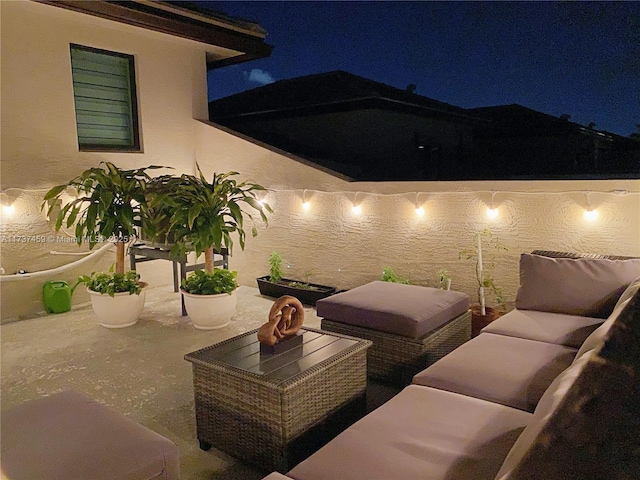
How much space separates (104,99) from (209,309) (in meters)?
2.92

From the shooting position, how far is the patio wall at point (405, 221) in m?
3.72

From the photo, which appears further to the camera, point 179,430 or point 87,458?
point 179,430

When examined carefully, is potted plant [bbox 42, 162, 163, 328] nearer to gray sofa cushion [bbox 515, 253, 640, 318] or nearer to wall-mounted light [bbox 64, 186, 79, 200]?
wall-mounted light [bbox 64, 186, 79, 200]

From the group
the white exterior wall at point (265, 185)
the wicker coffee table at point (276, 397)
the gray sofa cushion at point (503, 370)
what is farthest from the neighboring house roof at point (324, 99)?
the wicker coffee table at point (276, 397)

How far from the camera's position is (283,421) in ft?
6.68

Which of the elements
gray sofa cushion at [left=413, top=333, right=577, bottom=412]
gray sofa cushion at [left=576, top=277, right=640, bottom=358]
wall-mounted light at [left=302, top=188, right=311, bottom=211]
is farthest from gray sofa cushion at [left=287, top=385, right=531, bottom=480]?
wall-mounted light at [left=302, top=188, right=311, bottom=211]

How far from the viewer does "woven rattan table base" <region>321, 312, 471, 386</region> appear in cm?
295

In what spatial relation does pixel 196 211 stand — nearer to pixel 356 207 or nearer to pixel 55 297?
pixel 356 207

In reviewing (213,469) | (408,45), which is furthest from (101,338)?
(408,45)

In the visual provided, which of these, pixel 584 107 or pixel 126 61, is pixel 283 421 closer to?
pixel 126 61

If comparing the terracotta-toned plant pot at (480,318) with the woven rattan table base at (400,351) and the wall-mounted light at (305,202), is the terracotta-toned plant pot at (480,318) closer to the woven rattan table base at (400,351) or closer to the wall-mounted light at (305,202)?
the woven rattan table base at (400,351)

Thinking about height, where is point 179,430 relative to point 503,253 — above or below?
below

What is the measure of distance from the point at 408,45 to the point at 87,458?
25.6 ft

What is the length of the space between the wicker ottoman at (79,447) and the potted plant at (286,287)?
318 centimetres
